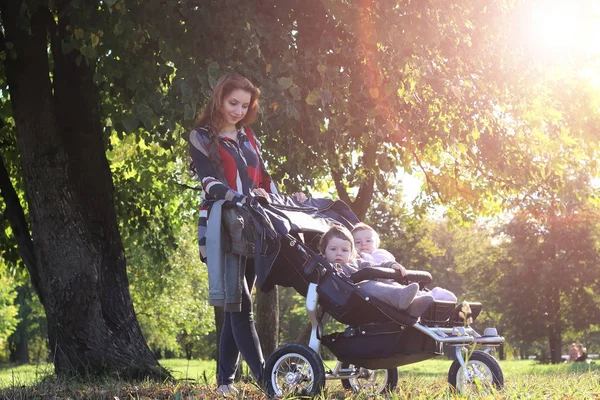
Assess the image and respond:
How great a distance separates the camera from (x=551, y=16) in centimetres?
919

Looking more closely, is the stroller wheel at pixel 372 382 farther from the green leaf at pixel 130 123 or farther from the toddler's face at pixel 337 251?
the green leaf at pixel 130 123

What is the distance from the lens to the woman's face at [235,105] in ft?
19.5

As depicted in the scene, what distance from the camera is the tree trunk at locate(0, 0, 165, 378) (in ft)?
27.3

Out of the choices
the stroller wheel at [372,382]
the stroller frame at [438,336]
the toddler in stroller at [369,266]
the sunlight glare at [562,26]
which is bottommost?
the stroller wheel at [372,382]

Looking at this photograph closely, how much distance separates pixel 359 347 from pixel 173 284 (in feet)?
81.9

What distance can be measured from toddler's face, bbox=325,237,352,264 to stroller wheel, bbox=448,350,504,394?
108cm

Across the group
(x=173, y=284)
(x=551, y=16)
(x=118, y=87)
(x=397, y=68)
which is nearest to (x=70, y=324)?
(x=118, y=87)

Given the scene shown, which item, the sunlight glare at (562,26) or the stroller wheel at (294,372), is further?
the sunlight glare at (562,26)

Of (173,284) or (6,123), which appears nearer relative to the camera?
(6,123)

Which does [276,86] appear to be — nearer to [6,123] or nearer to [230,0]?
[230,0]

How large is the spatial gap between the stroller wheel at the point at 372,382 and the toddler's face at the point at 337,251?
3.81ft

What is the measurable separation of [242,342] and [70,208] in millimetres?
3448

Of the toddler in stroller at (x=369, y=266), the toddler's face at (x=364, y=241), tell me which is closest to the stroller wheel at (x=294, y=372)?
the toddler in stroller at (x=369, y=266)

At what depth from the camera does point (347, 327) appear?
5.55 meters
